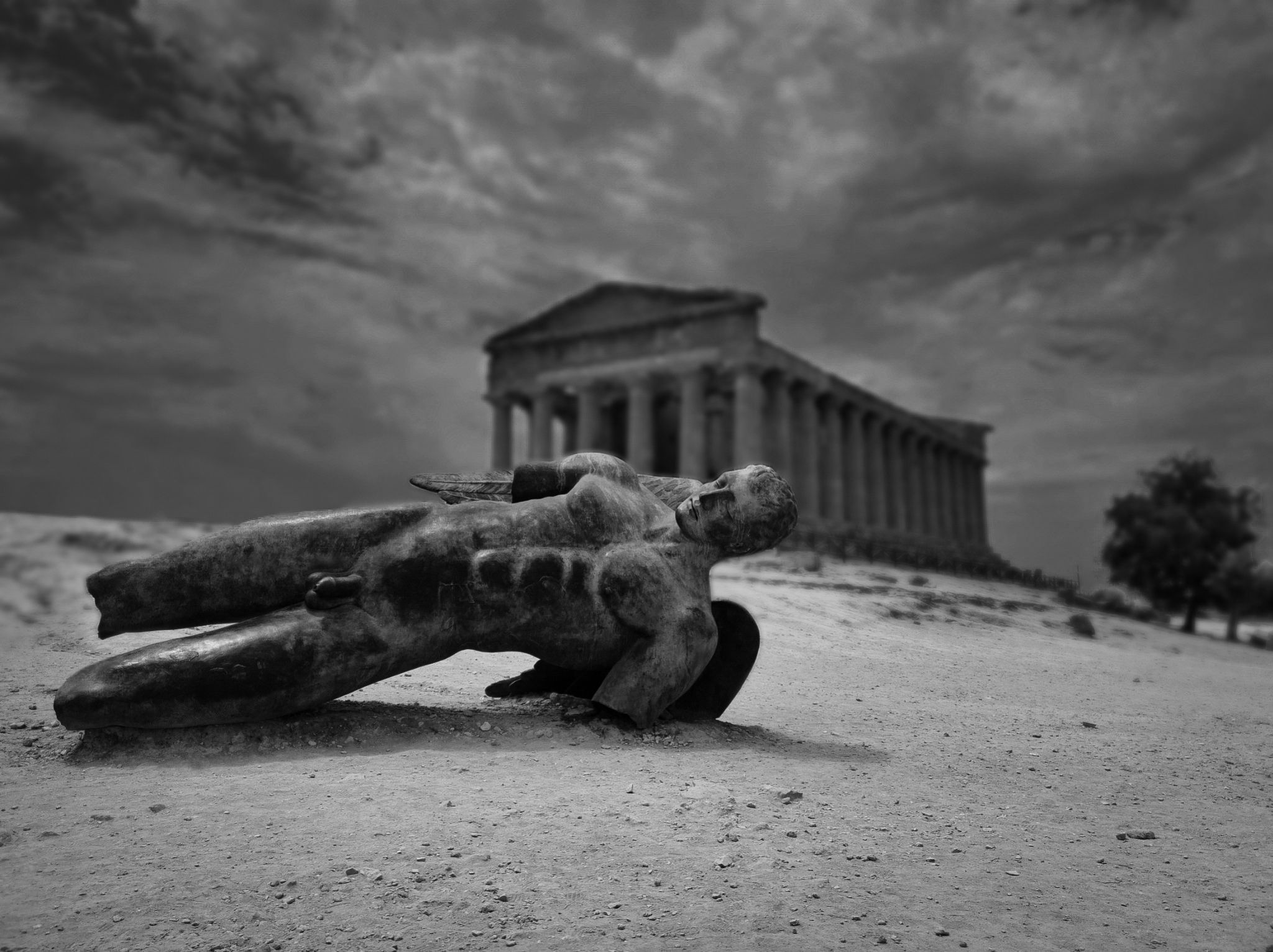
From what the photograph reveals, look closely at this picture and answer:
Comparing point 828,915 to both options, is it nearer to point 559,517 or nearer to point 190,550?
point 559,517

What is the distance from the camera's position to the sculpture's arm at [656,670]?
504cm

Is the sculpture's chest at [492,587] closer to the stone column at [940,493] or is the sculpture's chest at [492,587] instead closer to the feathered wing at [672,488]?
the feathered wing at [672,488]

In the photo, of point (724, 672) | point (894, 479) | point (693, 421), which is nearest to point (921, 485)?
point (894, 479)

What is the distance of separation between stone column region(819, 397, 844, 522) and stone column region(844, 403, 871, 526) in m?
0.37

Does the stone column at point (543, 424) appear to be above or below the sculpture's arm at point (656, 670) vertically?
above

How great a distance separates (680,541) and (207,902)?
3160 mm

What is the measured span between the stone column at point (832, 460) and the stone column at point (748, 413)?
19.3 ft

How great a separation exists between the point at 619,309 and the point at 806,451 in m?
9.95

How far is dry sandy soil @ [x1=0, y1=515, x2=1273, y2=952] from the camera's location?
285 centimetres

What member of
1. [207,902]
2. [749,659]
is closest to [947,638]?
[749,659]

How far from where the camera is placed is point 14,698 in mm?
5504

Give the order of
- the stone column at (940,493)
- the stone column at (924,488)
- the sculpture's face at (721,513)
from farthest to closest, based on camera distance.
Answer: the stone column at (940,493) < the stone column at (924,488) < the sculpture's face at (721,513)

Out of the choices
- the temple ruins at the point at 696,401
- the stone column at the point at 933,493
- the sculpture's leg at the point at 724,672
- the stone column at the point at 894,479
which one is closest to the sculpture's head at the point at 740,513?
the sculpture's leg at the point at 724,672

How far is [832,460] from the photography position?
134 feet
